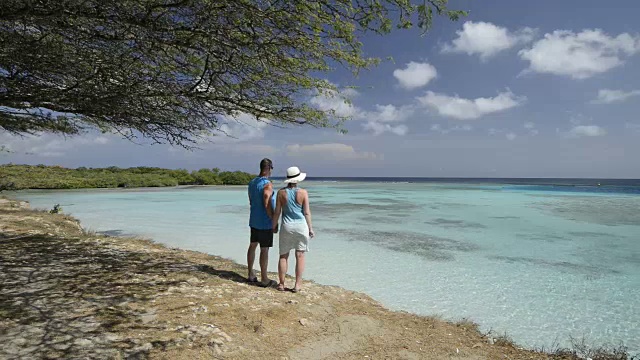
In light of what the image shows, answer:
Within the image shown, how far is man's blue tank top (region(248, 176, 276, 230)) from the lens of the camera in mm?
5383

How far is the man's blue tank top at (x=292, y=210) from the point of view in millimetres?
5156

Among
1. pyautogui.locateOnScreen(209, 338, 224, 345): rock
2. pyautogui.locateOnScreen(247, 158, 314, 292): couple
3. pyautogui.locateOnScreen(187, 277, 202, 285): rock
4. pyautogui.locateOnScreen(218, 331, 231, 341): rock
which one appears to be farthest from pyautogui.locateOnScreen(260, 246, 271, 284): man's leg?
pyautogui.locateOnScreen(209, 338, 224, 345): rock

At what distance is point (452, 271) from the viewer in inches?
331

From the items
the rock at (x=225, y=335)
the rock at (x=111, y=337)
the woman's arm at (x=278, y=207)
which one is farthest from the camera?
the woman's arm at (x=278, y=207)

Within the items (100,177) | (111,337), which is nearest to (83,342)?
(111,337)

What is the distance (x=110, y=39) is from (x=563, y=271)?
1022 centimetres

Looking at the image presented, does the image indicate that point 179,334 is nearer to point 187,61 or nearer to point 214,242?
point 187,61

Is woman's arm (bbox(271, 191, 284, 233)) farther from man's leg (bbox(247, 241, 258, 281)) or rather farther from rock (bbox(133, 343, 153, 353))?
rock (bbox(133, 343, 153, 353))

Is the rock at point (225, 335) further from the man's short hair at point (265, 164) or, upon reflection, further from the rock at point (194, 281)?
the man's short hair at point (265, 164)

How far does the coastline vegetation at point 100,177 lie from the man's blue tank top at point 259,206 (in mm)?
30106

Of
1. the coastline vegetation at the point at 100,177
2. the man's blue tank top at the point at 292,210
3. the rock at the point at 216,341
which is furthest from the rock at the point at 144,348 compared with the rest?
the coastline vegetation at the point at 100,177

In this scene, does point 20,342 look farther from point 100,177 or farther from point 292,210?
point 100,177

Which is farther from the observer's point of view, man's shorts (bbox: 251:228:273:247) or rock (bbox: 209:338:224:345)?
man's shorts (bbox: 251:228:273:247)

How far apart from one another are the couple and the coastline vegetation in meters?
30.2
